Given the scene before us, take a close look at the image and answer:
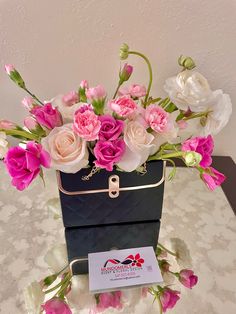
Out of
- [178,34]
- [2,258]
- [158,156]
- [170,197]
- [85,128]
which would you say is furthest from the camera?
[170,197]

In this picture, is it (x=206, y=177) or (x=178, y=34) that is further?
(x=178, y=34)

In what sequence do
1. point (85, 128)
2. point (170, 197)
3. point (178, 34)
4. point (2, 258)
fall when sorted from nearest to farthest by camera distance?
point (85, 128), point (2, 258), point (178, 34), point (170, 197)

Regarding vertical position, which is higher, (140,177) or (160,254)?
(140,177)

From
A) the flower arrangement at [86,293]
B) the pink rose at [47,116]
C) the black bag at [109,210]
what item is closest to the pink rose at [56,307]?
the flower arrangement at [86,293]

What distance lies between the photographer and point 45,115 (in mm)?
529

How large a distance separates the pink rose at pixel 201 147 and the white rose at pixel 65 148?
0.20 metres

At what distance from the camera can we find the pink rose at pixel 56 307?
1.88ft

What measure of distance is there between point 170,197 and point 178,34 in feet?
1.73

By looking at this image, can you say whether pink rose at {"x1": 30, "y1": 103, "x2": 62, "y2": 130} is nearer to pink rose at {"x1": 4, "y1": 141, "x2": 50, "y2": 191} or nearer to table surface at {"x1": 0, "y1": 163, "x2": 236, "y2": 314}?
pink rose at {"x1": 4, "y1": 141, "x2": 50, "y2": 191}

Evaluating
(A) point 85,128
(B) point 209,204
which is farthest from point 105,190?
(B) point 209,204

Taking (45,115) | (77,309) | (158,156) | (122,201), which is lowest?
(77,309)

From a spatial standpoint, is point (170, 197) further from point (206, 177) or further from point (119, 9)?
point (119, 9)

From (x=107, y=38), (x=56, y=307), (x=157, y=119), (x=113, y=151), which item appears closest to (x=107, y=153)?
(x=113, y=151)

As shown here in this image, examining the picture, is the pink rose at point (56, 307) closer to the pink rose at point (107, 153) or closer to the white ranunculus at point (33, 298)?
the white ranunculus at point (33, 298)
